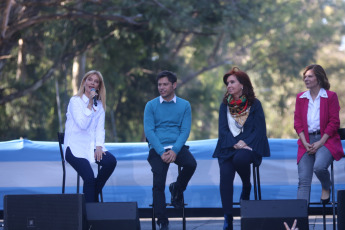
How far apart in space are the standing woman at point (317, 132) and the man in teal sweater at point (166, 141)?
121 centimetres

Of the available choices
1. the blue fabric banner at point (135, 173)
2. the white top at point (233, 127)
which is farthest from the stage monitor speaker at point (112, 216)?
the blue fabric banner at point (135, 173)

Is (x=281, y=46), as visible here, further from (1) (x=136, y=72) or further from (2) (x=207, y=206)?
(2) (x=207, y=206)

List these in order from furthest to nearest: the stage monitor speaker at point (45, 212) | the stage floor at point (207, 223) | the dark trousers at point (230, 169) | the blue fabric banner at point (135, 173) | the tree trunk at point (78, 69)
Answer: the tree trunk at point (78, 69) → the blue fabric banner at point (135, 173) → the stage floor at point (207, 223) → the dark trousers at point (230, 169) → the stage monitor speaker at point (45, 212)

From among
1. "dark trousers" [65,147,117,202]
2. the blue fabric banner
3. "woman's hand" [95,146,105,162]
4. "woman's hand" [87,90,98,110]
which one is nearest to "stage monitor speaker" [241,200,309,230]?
"dark trousers" [65,147,117,202]

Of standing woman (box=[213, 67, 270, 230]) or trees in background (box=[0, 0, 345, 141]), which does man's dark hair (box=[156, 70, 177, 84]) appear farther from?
trees in background (box=[0, 0, 345, 141])

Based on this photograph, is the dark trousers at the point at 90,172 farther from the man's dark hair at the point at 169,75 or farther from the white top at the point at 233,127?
the white top at the point at 233,127

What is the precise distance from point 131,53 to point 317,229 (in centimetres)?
1514

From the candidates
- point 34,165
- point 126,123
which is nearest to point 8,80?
point 126,123

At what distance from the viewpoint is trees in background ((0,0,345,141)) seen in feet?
61.1

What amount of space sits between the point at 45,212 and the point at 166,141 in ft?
6.43

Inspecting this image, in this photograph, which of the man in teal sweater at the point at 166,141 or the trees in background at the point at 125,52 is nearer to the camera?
the man in teal sweater at the point at 166,141

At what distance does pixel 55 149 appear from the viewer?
898 cm

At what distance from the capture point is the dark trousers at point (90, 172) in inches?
288

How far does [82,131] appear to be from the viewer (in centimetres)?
762
